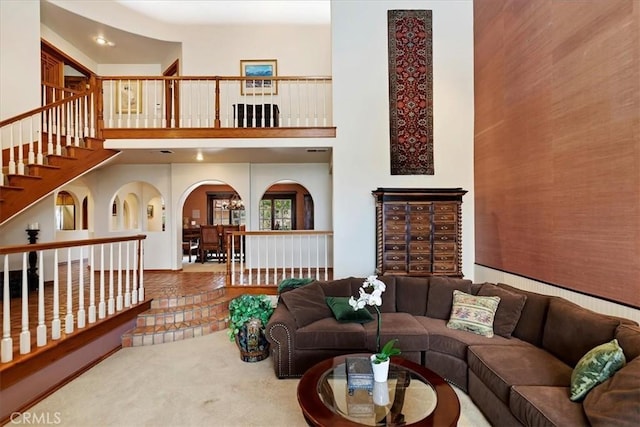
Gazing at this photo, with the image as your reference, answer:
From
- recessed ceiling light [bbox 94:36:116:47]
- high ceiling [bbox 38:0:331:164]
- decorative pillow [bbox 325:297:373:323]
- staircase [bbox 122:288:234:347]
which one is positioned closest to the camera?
decorative pillow [bbox 325:297:373:323]

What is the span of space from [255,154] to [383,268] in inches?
126

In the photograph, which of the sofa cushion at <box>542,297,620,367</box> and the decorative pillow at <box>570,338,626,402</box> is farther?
the sofa cushion at <box>542,297,620,367</box>

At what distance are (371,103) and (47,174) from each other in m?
4.87

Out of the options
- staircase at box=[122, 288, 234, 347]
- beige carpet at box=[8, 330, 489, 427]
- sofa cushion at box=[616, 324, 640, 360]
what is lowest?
beige carpet at box=[8, 330, 489, 427]

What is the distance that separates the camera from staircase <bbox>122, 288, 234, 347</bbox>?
384 centimetres

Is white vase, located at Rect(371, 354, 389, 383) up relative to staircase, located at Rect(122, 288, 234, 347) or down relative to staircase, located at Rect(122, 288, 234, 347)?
up

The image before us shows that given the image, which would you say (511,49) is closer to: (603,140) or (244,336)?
(603,140)

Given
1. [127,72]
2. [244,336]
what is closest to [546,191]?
[244,336]

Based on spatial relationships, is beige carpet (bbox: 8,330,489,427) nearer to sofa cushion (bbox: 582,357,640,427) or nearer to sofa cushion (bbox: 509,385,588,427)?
sofa cushion (bbox: 509,385,588,427)

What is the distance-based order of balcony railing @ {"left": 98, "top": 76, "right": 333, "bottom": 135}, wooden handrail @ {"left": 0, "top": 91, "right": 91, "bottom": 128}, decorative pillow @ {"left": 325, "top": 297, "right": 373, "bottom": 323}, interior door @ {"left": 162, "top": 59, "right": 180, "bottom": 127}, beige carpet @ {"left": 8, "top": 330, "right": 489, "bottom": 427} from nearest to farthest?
1. beige carpet @ {"left": 8, "top": 330, "right": 489, "bottom": 427}
2. decorative pillow @ {"left": 325, "top": 297, "right": 373, "bottom": 323}
3. wooden handrail @ {"left": 0, "top": 91, "right": 91, "bottom": 128}
4. balcony railing @ {"left": 98, "top": 76, "right": 333, "bottom": 135}
5. interior door @ {"left": 162, "top": 59, "right": 180, "bottom": 127}


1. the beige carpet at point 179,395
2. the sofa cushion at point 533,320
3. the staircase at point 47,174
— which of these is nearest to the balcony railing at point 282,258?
the beige carpet at point 179,395

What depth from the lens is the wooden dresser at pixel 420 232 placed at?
4359mm

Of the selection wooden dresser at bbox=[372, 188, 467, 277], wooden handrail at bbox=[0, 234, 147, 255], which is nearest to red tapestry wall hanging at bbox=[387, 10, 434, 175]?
wooden dresser at bbox=[372, 188, 467, 277]

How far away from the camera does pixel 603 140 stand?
2.57 metres
